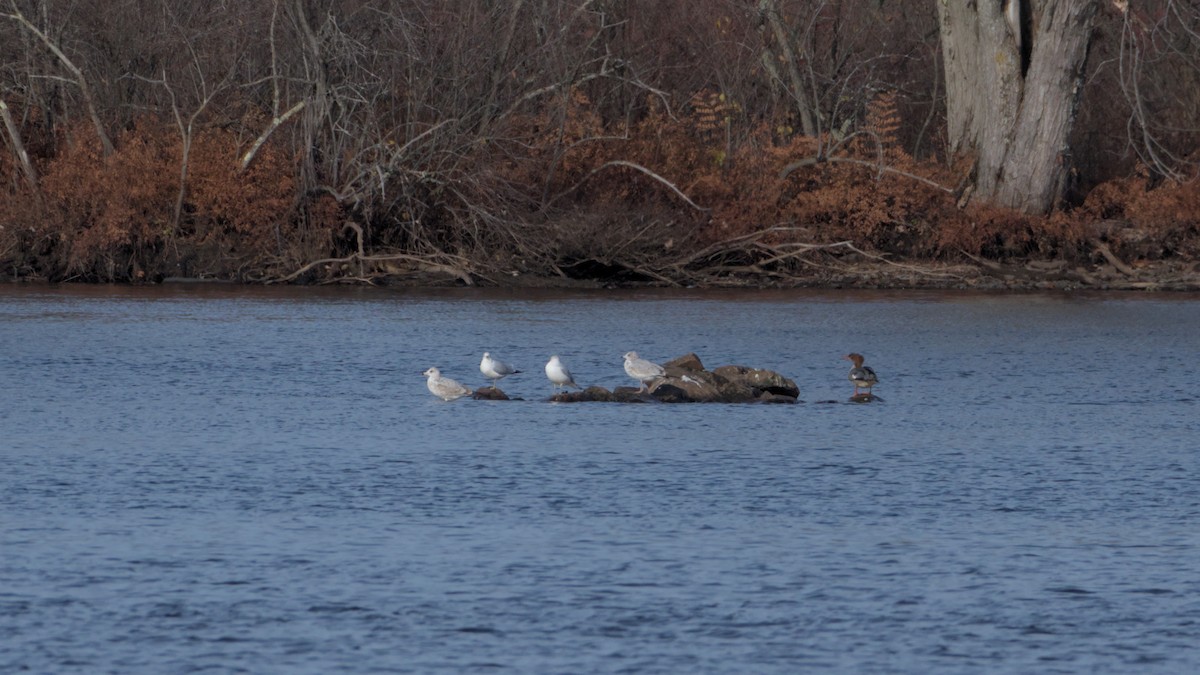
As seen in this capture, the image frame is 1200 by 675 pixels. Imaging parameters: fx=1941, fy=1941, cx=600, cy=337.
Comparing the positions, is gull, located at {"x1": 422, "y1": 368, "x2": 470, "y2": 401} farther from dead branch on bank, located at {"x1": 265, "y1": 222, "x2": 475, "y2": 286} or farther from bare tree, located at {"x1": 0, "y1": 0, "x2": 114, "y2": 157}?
bare tree, located at {"x1": 0, "y1": 0, "x2": 114, "y2": 157}

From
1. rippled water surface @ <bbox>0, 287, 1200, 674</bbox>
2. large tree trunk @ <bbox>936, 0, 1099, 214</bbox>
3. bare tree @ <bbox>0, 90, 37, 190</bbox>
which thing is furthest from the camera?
large tree trunk @ <bbox>936, 0, 1099, 214</bbox>

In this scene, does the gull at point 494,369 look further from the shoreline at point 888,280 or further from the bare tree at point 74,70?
the bare tree at point 74,70

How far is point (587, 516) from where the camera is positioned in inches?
480

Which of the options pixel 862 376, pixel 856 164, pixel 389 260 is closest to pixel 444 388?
pixel 862 376

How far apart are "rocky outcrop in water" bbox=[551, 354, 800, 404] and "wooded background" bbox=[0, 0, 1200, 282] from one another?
16837mm

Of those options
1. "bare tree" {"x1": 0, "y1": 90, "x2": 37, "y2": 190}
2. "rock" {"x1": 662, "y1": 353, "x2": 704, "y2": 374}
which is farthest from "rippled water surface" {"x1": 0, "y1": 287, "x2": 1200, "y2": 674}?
"bare tree" {"x1": 0, "y1": 90, "x2": 37, "y2": 190}

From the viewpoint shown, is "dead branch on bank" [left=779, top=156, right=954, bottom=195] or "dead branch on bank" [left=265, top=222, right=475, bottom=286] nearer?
"dead branch on bank" [left=265, top=222, right=475, bottom=286]

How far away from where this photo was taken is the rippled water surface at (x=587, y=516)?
908 cm

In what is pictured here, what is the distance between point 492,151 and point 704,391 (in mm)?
19084

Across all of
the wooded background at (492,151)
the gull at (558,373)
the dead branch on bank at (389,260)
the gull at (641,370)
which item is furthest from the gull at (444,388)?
the dead branch on bank at (389,260)

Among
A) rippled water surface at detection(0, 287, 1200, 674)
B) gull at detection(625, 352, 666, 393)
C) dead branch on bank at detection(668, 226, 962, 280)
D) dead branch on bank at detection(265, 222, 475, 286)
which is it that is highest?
dead branch on bank at detection(668, 226, 962, 280)

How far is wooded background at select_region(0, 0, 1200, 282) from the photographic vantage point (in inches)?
1421

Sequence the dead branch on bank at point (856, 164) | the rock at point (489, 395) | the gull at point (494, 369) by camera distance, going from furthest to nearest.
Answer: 1. the dead branch on bank at point (856, 164)
2. the gull at point (494, 369)
3. the rock at point (489, 395)

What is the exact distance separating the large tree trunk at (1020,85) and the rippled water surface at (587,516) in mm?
15826
